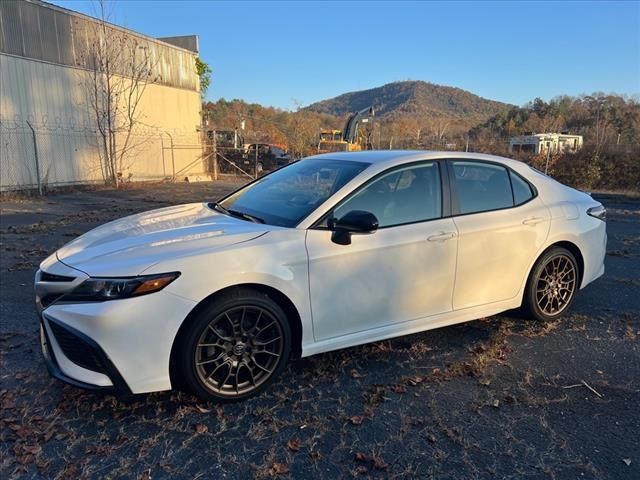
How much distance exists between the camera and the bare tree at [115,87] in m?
18.9

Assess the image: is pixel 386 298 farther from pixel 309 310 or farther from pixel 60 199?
pixel 60 199

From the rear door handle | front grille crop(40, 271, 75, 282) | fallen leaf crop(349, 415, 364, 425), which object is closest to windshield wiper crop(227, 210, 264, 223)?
front grille crop(40, 271, 75, 282)

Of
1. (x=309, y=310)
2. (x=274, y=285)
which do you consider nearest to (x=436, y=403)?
(x=309, y=310)

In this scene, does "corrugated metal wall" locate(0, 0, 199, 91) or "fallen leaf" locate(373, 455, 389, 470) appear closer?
"fallen leaf" locate(373, 455, 389, 470)

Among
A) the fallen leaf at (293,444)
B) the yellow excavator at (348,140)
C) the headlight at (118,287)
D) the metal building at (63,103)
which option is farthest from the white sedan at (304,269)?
the yellow excavator at (348,140)

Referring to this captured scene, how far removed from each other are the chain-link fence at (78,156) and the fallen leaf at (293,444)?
53.8ft

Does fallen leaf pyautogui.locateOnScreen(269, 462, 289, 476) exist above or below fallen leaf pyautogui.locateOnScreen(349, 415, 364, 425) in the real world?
below

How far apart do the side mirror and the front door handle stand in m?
0.55

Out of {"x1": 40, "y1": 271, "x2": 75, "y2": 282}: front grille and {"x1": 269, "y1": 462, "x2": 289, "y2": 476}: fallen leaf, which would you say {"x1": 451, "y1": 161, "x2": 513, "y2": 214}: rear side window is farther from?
{"x1": 40, "y1": 271, "x2": 75, "y2": 282}: front grille

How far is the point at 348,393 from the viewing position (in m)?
3.18

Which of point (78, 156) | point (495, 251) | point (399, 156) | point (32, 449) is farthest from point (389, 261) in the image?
point (78, 156)

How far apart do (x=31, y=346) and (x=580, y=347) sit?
4518 millimetres

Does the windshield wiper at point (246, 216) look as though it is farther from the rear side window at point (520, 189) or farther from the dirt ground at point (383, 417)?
the rear side window at point (520, 189)

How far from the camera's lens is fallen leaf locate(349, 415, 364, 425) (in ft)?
9.37
